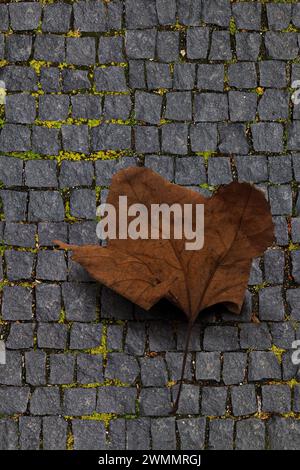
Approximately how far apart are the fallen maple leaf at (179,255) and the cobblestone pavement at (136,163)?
23 centimetres

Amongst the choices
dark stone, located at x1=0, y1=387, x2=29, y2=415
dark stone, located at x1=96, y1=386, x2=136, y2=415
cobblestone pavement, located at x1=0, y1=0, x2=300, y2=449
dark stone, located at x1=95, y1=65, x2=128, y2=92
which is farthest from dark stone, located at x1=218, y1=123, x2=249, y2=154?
dark stone, located at x1=0, y1=387, x2=29, y2=415

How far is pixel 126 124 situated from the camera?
5.74m

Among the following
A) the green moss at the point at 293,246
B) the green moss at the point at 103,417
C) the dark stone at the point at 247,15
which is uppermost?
the dark stone at the point at 247,15

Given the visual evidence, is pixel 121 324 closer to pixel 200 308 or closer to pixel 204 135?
pixel 200 308

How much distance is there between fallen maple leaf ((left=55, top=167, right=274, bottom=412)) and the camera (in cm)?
528

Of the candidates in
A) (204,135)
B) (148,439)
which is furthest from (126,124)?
(148,439)

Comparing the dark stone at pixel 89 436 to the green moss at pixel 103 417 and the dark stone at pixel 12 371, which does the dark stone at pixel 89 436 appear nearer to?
the green moss at pixel 103 417

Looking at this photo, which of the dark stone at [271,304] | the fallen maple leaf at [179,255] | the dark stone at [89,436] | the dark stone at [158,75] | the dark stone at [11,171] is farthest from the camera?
the dark stone at [158,75]

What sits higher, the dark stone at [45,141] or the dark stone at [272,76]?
the dark stone at [272,76]

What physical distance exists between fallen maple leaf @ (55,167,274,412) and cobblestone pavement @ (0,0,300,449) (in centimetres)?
23

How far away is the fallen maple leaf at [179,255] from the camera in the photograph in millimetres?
5277

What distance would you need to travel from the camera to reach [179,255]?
17.4 ft

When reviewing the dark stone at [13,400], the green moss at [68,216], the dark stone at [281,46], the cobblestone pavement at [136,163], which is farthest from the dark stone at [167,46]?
Result: the dark stone at [13,400]

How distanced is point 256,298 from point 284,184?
660 mm
